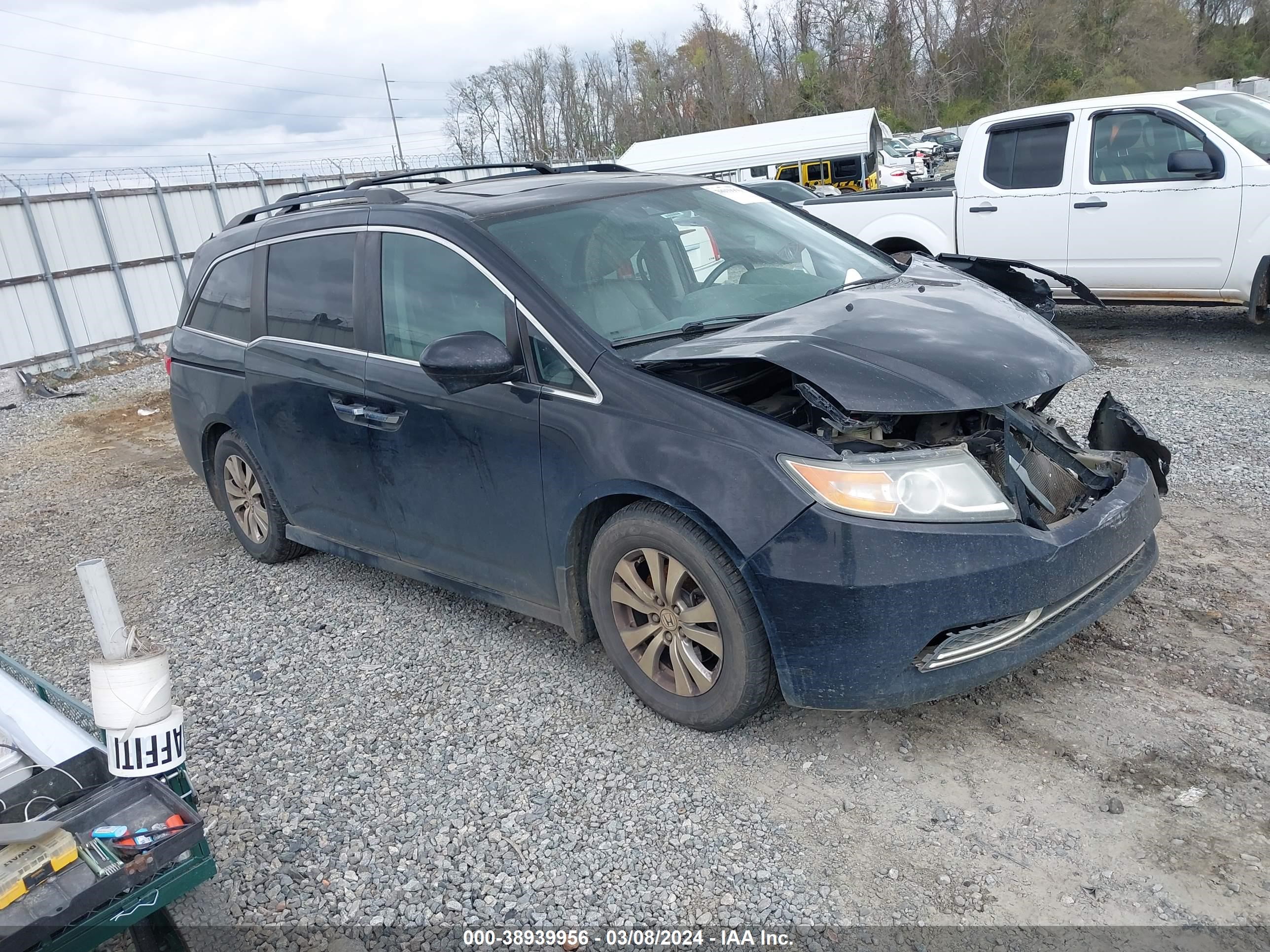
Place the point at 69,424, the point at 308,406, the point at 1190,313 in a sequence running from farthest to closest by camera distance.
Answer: the point at 69,424, the point at 1190,313, the point at 308,406

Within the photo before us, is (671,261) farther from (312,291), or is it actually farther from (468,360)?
(312,291)

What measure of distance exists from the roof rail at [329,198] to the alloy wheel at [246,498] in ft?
4.20

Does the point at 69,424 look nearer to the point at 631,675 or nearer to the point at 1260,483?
the point at 631,675

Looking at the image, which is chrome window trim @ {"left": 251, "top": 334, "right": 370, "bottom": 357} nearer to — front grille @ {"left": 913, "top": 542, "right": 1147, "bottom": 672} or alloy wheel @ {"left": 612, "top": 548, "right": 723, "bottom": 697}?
alloy wheel @ {"left": 612, "top": 548, "right": 723, "bottom": 697}

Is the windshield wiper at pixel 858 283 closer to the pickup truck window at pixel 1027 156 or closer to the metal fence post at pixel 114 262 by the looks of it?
the pickup truck window at pixel 1027 156

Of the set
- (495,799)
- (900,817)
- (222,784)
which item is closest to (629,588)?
(495,799)

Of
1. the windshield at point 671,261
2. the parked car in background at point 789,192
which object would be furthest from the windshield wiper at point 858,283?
the parked car in background at point 789,192

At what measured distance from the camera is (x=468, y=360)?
3246 millimetres

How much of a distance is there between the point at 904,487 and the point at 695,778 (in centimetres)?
112

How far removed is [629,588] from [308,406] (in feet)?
6.33

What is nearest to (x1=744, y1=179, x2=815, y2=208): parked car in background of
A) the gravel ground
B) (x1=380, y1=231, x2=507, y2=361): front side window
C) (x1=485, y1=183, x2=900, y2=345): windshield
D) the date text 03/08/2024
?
(x1=485, y1=183, x2=900, y2=345): windshield

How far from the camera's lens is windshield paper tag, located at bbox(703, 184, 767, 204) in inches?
171

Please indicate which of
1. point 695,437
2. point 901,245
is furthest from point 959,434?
point 901,245

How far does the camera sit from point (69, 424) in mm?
11141
